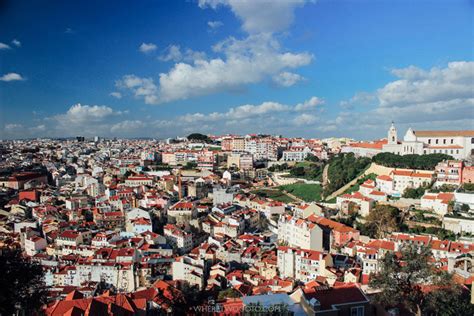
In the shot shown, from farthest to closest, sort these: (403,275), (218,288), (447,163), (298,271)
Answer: (447,163), (298,271), (218,288), (403,275)

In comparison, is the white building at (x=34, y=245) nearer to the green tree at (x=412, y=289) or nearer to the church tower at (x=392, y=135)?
the green tree at (x=412, y=289)

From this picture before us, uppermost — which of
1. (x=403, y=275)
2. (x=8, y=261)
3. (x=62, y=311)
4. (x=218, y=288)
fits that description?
(x=8, y=261)

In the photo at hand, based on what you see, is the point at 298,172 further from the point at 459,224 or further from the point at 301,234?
the point at 459,224

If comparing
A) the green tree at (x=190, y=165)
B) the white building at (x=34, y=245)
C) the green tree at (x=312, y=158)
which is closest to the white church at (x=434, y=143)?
the green tree at (x=312, y=158)

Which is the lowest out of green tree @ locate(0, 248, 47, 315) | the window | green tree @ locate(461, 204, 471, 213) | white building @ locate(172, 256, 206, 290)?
white building @ locate(172, 256, 206, 290)

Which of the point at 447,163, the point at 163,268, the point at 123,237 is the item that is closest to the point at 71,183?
the point at 123,237

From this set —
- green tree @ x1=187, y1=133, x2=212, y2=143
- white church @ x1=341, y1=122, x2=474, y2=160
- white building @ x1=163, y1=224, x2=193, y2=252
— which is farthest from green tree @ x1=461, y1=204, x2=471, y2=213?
green tree @ x1=187, y1=133, x2=212, y2=143

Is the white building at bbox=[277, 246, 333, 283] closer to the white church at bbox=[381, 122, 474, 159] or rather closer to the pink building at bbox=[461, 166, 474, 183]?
the pink building at bbox=[461, 166, 474, 183]

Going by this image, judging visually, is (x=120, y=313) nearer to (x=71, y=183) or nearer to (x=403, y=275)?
(x=403, y=275)
